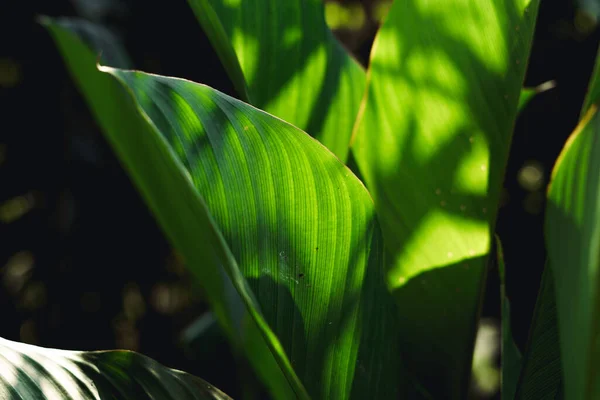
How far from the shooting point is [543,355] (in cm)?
49

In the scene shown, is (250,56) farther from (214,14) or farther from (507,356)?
(507,356)

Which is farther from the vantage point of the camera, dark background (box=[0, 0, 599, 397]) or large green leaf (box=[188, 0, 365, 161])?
dark background (box=[0, 0, 599, 397])

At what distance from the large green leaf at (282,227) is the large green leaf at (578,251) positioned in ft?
0.46

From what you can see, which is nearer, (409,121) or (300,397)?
(300,397)

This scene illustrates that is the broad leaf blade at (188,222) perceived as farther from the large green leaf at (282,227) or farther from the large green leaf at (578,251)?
the large green leaf at (578,251)

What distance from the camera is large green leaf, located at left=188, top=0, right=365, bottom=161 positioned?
58cm

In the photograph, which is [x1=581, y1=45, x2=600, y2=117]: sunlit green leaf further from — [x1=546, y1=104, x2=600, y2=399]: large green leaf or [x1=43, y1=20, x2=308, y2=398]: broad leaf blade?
[x1=43, y1=20, x2=308, y2=398]: broad leaf blade

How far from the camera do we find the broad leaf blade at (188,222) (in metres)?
0.37

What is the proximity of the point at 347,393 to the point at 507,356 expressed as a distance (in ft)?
0.65

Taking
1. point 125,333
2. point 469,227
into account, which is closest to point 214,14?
point 469,227

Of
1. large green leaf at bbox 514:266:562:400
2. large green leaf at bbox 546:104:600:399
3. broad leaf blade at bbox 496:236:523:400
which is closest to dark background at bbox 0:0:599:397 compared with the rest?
broad leaf blade at bbox 496:236:523:400

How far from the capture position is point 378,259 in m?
0.47

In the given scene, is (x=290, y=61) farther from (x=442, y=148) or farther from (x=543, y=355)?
(x=543, y=355)

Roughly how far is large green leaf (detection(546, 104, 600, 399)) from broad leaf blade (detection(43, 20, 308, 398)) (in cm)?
17
